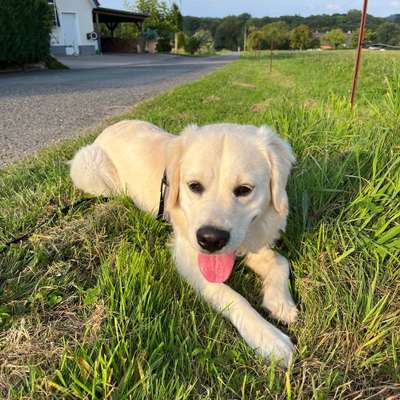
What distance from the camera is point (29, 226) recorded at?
2.38 metres

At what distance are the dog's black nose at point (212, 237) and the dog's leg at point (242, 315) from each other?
243 mm

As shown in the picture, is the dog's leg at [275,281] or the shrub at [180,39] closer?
the dog's leg at [275,281]

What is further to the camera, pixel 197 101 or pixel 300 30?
pixel 300 30

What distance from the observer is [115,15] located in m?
32.4

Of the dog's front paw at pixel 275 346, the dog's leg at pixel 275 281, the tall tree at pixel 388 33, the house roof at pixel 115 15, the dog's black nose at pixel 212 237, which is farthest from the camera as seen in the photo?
the house roof at pixel 115 15

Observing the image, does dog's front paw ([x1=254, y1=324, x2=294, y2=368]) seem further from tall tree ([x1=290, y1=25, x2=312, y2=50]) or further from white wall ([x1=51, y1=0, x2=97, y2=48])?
tall tree ([x1=290, y1=25, x2=312, y2=50])

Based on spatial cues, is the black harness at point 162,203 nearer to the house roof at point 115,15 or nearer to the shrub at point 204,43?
the house roof at point 115,15

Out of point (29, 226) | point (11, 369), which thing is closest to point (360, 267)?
point (11, 369)

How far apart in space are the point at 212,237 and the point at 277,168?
58 centimetres

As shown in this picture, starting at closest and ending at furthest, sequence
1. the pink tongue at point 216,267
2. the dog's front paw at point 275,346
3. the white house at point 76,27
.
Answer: the dog's front paw at point 275,346 → the pink tongue at point 216,267 → the white house at point 76,27

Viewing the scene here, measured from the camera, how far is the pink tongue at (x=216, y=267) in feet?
6.17

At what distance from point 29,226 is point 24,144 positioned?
2.73m

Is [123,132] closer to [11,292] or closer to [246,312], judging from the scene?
[11,292]

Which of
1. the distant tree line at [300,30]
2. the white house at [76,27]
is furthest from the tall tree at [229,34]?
the white house at [76,27]
